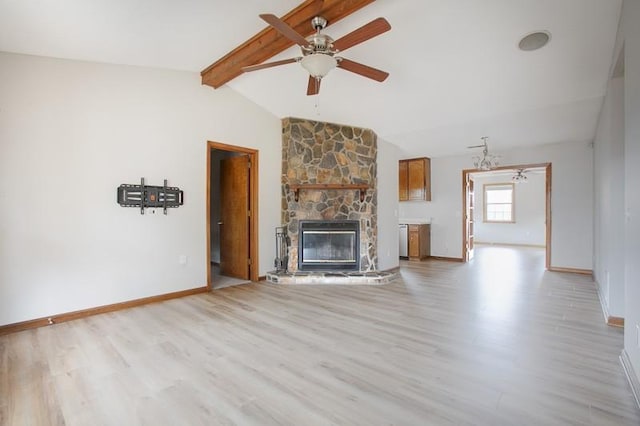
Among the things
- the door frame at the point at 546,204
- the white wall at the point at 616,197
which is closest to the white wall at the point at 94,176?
the white wall at the point at 616,197

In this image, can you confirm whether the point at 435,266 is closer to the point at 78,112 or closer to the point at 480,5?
the point at 480,5

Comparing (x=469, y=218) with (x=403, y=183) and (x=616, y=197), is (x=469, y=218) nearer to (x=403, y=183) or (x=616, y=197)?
(x=403, y=183)

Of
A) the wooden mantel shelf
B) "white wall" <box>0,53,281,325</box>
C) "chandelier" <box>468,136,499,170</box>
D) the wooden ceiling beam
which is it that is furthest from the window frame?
the wooden ceiling beam

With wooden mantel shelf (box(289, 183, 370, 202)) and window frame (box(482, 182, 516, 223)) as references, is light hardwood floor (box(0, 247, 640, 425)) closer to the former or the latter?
wooden mantel shelf (box(289, 183, 370, 202))

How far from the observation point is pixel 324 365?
7.90 ft

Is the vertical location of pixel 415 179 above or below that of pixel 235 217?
above

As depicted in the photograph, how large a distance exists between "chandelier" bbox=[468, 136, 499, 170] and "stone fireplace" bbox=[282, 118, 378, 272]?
234 centimetres

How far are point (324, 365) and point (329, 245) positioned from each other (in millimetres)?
3102

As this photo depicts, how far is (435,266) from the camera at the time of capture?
670cm

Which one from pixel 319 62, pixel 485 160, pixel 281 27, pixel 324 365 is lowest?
pixel 324 365

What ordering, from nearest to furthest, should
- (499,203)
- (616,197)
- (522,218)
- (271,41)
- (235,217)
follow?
(616,197), (271,41), (235,217), (522,218), (499,203)

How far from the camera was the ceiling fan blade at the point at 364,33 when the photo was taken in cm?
234

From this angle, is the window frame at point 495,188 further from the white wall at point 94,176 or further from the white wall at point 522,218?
the white wall at point 94,176

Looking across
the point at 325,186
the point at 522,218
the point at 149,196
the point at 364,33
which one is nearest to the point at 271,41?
the point at 364,33
